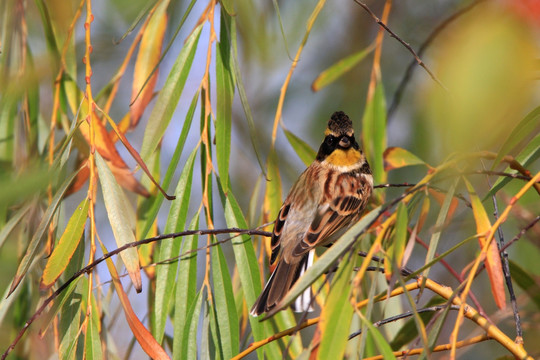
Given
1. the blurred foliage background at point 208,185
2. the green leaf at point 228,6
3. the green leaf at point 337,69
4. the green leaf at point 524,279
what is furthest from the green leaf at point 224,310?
the green leaf at point 337,69

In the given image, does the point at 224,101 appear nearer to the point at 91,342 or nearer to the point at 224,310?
the point at 224,310

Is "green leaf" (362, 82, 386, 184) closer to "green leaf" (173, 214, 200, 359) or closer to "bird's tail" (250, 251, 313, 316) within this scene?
"bird's tail" (250, 251, 313, 316)

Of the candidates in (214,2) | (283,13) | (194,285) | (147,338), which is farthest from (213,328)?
(283,13)

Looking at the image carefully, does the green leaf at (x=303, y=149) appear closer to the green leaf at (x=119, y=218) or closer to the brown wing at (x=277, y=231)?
the brown wing at (x=277, y=231)

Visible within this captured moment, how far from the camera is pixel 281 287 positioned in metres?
1.94

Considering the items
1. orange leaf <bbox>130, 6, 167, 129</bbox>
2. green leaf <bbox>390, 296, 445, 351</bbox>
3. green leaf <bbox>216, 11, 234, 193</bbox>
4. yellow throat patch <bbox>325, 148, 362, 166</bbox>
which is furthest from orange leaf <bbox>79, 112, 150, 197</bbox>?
yellow throat patch <bbox>325, 148, 362, 166</bbox>

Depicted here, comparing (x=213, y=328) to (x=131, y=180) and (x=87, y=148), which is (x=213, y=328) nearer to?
(x=131, y=180)

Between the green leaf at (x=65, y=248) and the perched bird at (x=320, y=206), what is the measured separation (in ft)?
1.77

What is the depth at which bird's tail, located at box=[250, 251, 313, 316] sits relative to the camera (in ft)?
5.94

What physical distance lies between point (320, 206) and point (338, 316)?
1.28 meters

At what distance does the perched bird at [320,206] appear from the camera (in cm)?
213

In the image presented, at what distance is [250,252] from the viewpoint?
189cm

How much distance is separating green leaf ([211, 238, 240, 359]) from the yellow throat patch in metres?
1.01

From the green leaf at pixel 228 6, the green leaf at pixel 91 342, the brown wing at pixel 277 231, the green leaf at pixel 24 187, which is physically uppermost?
the green leaf at pixel 228 6
